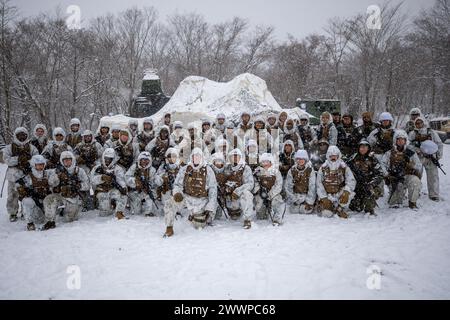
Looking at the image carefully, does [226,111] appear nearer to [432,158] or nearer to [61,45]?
[432,158]

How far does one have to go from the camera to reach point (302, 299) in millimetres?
Answer: 3215

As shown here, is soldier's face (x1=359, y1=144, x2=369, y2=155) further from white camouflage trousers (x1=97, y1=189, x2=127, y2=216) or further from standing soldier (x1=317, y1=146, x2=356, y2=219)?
white camouflage trousers (x1=97, y1=189, x2=127, y2=216)

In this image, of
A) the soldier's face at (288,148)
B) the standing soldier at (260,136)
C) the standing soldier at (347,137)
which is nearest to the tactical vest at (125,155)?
the standing soldier at (260,136)

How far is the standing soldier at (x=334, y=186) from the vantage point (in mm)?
5878

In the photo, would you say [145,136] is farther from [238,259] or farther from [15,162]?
[238,259]

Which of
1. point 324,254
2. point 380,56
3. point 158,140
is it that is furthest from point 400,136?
point 380,56

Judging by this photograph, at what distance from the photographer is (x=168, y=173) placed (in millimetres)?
6535

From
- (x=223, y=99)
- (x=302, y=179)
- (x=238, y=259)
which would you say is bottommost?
(x=238, y=259)

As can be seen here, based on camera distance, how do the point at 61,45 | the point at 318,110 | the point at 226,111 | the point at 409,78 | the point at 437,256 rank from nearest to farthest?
the point at 437,256
the point at 226,111
the point at 318,110
the point at 61,45
the point at 409,78

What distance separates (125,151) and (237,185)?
8.90 ft

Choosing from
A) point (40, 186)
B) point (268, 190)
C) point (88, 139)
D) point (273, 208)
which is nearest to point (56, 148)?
point (88, 139)

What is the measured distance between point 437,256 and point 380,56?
2340 centimetres

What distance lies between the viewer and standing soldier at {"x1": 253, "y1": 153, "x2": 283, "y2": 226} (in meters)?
5.85

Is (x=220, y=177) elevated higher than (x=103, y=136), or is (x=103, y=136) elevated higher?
(x=103, y=136)
